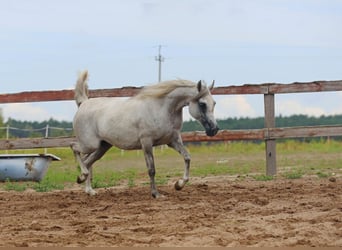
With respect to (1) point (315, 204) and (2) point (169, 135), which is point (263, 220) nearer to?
(1) point (315, 204)

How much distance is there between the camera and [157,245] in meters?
5.29

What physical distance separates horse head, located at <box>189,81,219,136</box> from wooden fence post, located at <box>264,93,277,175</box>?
9.13 ft

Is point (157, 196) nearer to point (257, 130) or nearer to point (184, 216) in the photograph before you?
point (184, 216)

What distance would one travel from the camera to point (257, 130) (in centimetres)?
1120

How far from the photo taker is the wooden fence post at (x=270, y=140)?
11.1 meters

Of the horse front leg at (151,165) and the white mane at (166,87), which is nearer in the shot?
the horse front leg at (151,165)

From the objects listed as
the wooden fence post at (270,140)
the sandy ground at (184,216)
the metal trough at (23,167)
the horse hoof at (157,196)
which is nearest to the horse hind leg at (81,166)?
the sandy ground at (184,216)

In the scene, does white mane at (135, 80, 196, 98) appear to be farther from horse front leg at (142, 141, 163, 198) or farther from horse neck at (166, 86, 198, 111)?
horse front leg at (142, 141, 163, 198)

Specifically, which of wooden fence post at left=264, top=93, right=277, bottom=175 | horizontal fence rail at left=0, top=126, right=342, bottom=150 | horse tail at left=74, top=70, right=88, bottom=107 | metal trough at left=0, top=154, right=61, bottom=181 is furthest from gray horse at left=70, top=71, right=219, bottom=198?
wooden fence post at left=264, top=93, right=277, bottom=175

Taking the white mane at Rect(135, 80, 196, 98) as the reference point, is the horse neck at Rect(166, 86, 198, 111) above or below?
below

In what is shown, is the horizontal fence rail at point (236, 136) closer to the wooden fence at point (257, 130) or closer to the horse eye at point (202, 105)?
the wooden fence at point (257, 130)

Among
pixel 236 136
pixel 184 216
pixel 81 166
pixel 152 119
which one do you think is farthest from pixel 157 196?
pixel 236 136

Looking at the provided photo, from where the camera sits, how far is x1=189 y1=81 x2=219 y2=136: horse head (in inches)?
335

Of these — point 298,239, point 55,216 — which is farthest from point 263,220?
point 55,216
